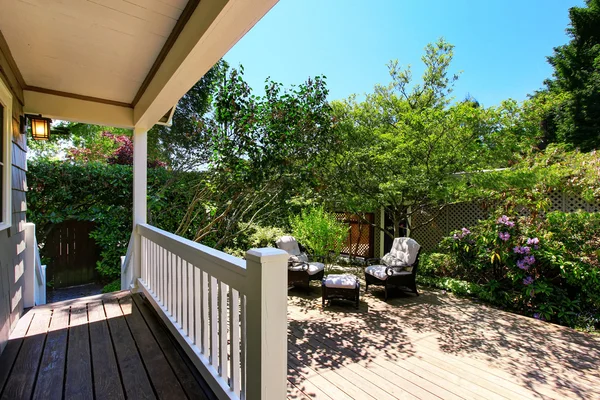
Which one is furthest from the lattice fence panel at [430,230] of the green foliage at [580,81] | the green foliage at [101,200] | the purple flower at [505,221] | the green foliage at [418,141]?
the green foliage at [580,81]

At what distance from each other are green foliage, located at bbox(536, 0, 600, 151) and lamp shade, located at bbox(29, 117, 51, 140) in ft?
60.9

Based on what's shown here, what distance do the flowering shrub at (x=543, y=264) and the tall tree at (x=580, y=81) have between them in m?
12.9

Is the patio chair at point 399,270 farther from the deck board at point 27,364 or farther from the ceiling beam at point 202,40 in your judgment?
the deck board at point 27,364

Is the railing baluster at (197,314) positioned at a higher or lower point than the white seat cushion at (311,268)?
higher

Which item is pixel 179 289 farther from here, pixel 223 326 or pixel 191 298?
pixel 223 326

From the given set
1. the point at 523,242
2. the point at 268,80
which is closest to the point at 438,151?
the point at 523,242

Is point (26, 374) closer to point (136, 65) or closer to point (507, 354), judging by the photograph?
point (136, 65)

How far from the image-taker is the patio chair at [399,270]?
505 centimetres

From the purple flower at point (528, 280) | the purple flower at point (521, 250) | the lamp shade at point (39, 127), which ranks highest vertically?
the lamp shade at point (39, 127)

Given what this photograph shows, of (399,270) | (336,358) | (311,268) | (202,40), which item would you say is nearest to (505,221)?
(399,270)

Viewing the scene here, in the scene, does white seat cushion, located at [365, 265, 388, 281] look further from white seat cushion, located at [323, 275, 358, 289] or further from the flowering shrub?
the flowering shrub

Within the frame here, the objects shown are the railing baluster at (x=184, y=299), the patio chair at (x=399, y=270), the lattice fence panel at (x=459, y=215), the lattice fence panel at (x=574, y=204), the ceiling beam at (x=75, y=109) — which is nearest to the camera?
the railing baluster at (x=184, y=299)

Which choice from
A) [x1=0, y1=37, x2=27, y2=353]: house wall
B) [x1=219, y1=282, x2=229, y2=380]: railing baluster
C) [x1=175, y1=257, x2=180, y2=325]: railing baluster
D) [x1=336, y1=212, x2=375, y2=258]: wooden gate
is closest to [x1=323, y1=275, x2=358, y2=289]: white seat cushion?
[x1=175, y1=257, x2=180, y2=325]: railing baluster

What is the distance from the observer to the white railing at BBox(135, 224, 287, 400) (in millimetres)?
1281
